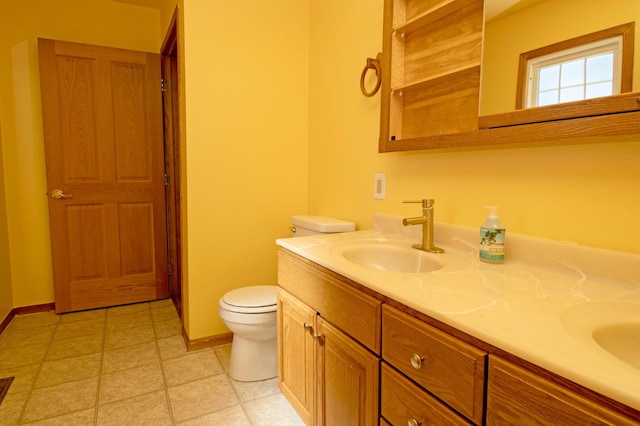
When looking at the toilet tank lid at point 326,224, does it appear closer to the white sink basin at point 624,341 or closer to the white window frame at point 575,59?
the white window frame at point 575,59

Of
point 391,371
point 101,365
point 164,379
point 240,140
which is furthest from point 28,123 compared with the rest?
point 391,371

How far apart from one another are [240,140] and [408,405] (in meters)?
1.78

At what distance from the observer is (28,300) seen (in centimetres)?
275

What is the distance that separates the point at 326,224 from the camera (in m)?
1.85

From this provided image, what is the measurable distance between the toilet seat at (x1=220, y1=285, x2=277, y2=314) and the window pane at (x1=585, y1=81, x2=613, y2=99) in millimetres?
1522

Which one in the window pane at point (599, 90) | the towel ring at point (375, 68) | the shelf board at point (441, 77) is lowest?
the window pane at point (599, 90)

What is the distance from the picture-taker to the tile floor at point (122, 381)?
1598 mm

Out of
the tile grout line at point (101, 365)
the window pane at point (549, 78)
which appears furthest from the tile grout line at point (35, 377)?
the window pane at point (549, 78)

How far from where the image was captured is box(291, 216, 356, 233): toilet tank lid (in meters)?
1.84

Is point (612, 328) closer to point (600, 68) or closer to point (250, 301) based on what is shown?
point (600, 68)

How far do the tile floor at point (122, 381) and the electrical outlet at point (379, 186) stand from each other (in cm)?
110

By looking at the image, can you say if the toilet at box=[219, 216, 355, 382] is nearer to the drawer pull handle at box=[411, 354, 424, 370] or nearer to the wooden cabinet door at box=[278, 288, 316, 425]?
the wooden cabinet door at box=[278, 288, 316, 425]

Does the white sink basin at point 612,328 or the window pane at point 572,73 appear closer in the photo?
the white sink basin at point 612,328

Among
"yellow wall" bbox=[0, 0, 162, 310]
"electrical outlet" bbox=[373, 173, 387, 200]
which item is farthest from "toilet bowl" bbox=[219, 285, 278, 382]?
"yellow wall" bbox=[0, 0, 162, 310]
